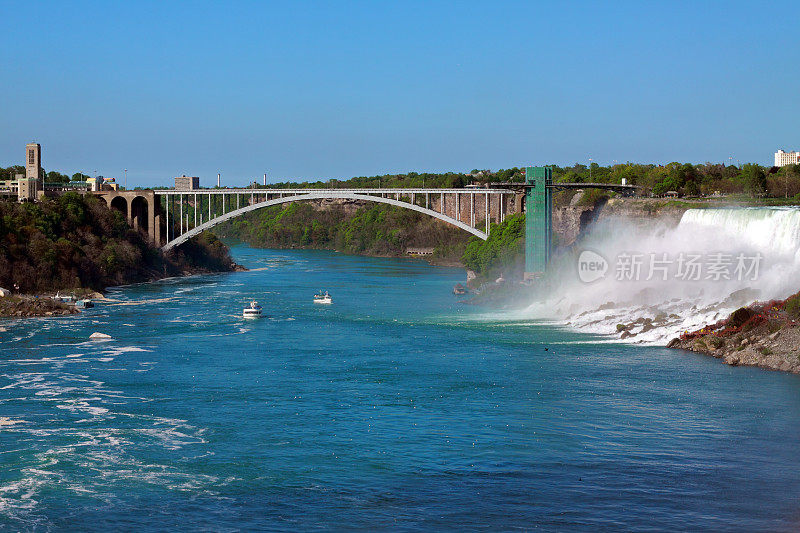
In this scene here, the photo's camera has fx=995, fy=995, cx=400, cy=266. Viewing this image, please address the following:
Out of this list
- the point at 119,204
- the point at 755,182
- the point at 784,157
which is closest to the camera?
the point at 755,182

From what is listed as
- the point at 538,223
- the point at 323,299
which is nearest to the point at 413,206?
the point at 538,223

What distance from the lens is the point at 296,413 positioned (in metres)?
23.3

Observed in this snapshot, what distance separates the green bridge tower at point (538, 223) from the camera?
5094 cm

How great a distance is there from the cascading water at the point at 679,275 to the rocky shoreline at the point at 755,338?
4.72 ft

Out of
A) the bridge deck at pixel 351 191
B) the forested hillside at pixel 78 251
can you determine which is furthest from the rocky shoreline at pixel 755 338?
the bridge deck at pixel 351 191

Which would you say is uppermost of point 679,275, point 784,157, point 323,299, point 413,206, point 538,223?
point 784,157

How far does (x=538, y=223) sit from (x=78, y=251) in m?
24.3

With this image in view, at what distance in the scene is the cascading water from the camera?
33781 millimetres

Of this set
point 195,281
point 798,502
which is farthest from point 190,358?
point 195,281

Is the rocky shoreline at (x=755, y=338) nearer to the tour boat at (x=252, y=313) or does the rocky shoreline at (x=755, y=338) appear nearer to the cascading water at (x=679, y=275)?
→ the cascading water at (x=679, y=275)

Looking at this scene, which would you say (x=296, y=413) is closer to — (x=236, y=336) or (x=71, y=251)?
(x=236, y=336)

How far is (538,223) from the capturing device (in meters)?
51.2

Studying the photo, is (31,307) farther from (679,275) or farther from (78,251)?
(679,275)

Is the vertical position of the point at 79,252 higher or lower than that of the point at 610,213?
lower
